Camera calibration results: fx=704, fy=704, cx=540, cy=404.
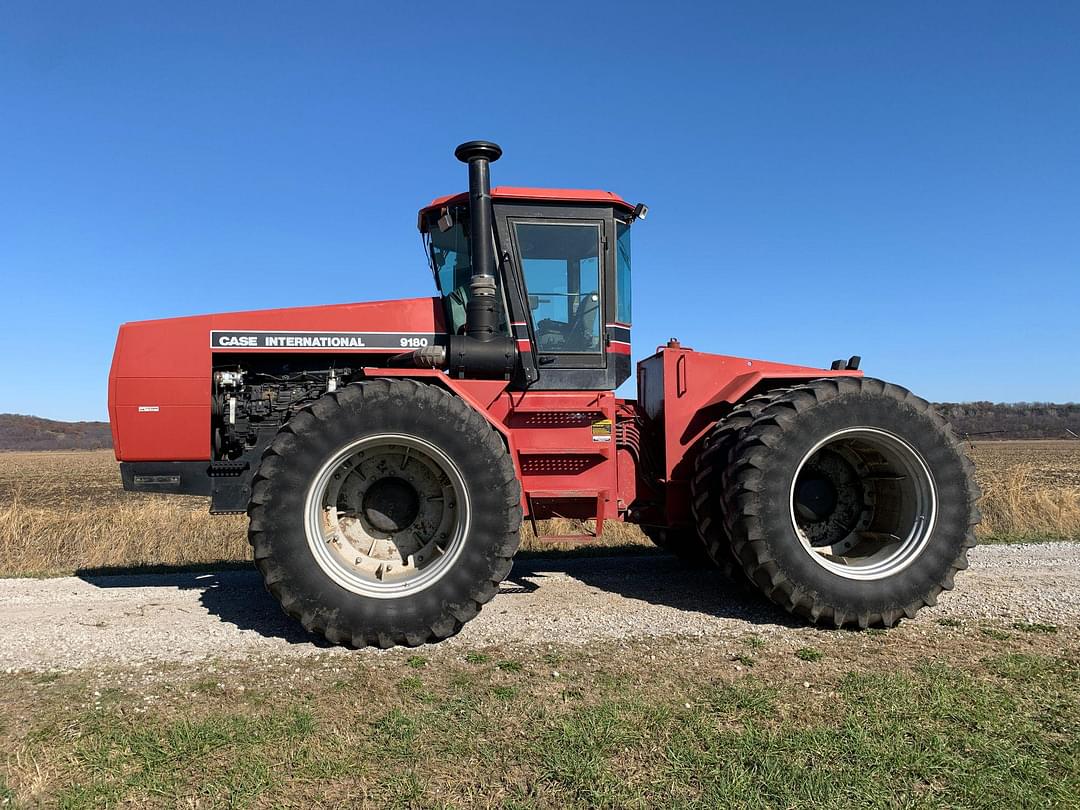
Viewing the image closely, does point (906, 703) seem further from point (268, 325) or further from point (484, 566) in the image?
point (268, 325)

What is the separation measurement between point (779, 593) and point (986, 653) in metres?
1.17

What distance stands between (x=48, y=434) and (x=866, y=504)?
387ft

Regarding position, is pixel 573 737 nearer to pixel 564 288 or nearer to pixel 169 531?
pixel 564 288

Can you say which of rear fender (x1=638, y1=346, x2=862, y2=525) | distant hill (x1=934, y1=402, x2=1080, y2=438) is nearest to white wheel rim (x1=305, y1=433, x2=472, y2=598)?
rear fender (x1=638, y1=346, x2=862, y2=525)

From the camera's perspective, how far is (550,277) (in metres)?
5.65

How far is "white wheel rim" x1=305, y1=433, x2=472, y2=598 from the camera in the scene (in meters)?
4.67

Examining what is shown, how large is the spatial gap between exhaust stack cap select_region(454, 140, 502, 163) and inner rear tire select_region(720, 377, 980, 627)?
270 cm

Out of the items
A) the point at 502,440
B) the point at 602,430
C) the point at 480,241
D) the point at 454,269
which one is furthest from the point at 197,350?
the point at 602,430

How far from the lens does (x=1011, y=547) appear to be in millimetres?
7879

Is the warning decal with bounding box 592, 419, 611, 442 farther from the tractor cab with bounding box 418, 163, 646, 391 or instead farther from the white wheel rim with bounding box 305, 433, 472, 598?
the white wheel rim with bounding box 305, 433, 472, 598

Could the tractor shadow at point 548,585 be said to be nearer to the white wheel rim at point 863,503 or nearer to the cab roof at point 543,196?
the white wheel rim at point 863,503

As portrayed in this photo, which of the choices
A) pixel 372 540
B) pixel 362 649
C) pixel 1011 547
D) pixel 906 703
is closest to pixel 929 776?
pixel 906 703

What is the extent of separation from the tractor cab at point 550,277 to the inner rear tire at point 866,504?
1.48 metres

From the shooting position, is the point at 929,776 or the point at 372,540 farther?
the point at 372,540
